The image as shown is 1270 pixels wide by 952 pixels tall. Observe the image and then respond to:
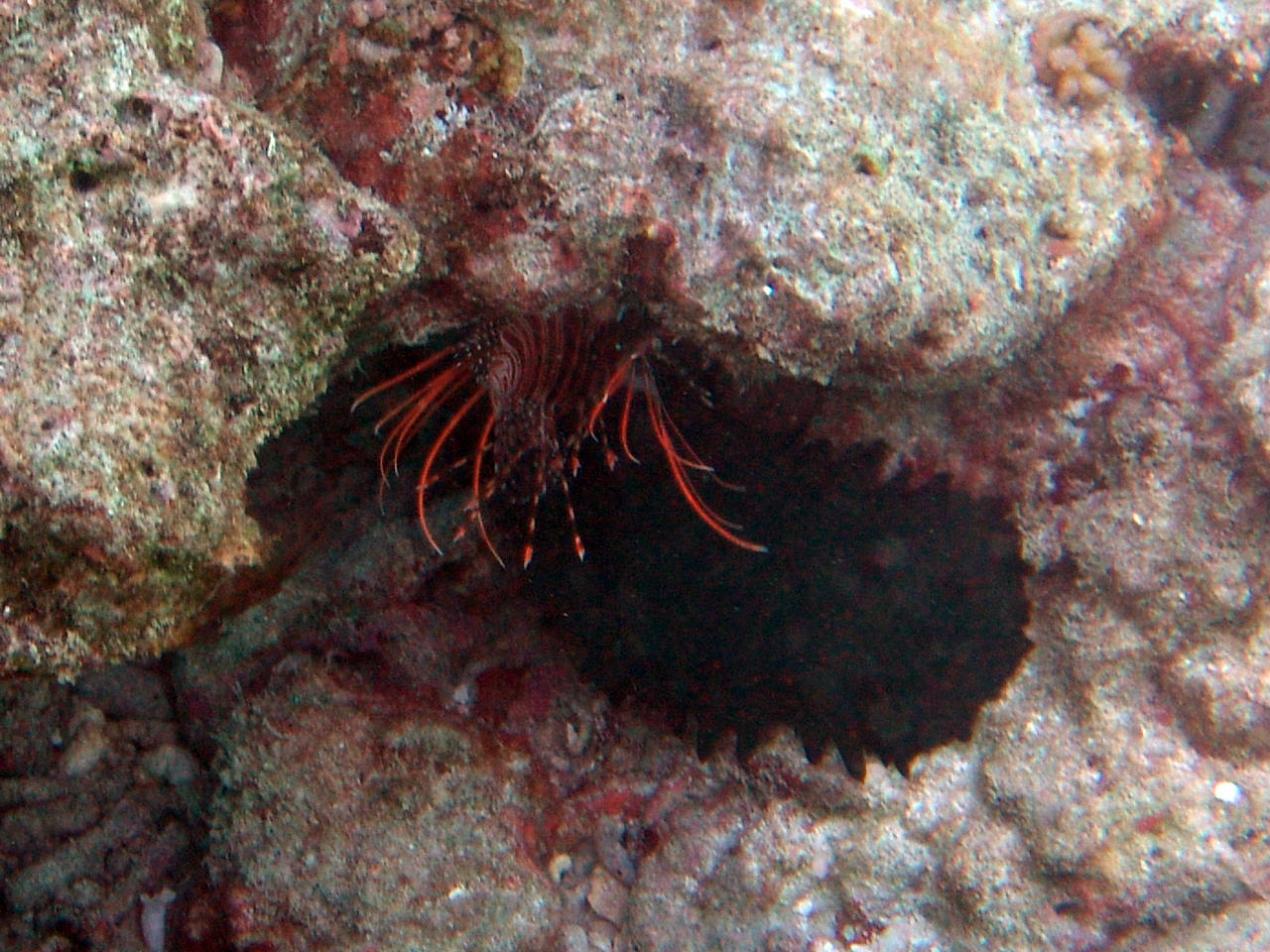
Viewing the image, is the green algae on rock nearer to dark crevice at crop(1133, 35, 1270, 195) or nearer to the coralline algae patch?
the coralline algae patch

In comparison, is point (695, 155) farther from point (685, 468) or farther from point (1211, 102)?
point (1211, 102)

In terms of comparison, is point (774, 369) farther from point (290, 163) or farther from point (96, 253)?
point (96, 253)

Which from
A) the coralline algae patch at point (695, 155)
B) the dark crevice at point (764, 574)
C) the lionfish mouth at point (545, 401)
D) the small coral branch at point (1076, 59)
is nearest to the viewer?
the coralline algae patch at point (695, 155)

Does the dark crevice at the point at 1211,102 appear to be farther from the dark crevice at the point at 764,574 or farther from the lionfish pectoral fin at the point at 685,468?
the lionfish pectoral fin at the point at 685,468

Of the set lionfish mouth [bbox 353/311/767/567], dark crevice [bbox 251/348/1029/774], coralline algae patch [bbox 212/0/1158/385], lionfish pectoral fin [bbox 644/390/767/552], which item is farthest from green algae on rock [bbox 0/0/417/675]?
lionfish pectoral fin [bbox 644/390/767/552]

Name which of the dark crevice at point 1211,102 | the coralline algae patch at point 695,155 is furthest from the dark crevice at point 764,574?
the dark crevice at point 1211,102
